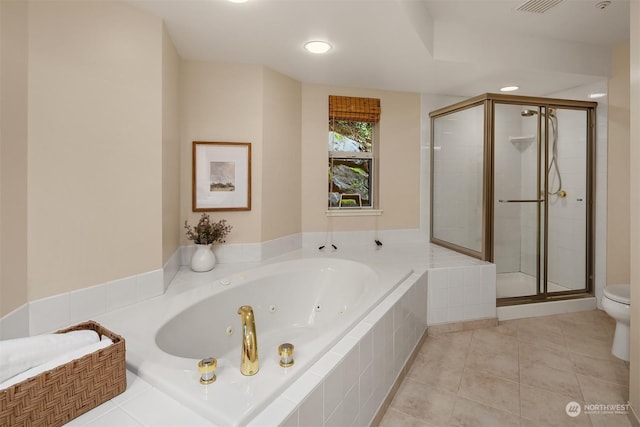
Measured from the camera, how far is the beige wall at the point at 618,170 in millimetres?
2895

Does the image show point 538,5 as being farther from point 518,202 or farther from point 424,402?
point 424,402

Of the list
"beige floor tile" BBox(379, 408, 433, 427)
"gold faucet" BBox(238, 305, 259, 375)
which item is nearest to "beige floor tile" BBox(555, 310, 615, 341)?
"beige floor tile" BBox(379, 408, 433, 427)

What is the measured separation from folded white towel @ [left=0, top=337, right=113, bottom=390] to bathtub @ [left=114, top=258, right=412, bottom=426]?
178mm

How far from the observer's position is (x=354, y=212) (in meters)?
3.45

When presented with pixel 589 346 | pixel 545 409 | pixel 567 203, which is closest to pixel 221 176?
pixel 545 409

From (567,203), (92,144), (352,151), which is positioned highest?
(352,151)

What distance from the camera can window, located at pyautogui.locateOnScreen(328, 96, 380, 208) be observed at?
336 cm

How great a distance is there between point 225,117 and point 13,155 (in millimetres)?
1492

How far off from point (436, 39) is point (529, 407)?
2.55 meters

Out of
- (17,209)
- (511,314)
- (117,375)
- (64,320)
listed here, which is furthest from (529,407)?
(17,209)

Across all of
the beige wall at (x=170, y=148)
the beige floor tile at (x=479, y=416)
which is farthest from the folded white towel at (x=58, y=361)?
the beige floor tile at (x=479, y=416)

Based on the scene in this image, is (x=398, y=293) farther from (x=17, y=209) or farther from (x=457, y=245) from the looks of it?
(x=17, y=209)

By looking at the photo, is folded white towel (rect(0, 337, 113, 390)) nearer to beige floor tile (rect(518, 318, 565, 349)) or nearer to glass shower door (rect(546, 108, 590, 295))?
beige floor tile (rect(518, 318, 565, 349))

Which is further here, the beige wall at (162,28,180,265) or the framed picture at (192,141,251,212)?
the framed picture at (192,141,251,212)
